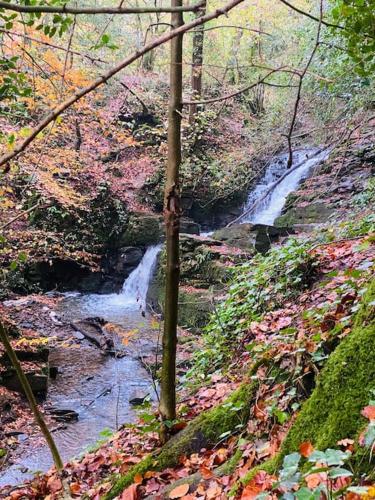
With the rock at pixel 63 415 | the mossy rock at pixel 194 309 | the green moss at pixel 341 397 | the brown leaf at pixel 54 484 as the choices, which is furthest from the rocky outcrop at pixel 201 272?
the green moss at pixel 341 397

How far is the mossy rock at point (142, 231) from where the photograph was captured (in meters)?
14.3

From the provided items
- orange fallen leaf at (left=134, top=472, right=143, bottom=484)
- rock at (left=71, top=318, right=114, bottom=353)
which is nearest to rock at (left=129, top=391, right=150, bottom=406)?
rock at (left=71, top=318, right=114, bottom=353)

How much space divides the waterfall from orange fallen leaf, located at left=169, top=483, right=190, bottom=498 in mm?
10614

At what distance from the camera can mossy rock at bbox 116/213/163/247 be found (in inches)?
564

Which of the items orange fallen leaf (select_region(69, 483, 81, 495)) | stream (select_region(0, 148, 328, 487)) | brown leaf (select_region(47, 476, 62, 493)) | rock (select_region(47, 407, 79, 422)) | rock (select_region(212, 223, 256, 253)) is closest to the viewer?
orange fallen leaf (select_region(69, 483, 81, 495))

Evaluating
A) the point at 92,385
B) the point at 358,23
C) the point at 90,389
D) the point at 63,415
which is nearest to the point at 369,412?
the point at 358,23

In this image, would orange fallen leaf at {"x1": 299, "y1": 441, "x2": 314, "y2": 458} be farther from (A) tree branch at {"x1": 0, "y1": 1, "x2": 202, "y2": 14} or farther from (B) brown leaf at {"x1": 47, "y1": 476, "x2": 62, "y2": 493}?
(B) brown leaf at {"x1": 47, "y1": 476, "x2": 62, "y2": 493}

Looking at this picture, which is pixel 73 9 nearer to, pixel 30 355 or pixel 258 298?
pixel 258 298

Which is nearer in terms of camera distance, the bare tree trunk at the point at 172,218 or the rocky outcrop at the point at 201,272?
the bare tree trunk at the point at 172,218

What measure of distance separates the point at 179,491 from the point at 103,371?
6720 millimetres

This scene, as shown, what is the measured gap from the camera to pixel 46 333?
1018 centimetres

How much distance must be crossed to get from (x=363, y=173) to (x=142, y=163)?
7.69 m

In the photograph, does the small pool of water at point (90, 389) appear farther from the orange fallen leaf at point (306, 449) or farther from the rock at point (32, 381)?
the orange fallen leaf at point (306, 449)

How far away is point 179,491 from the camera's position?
7.64 ft
